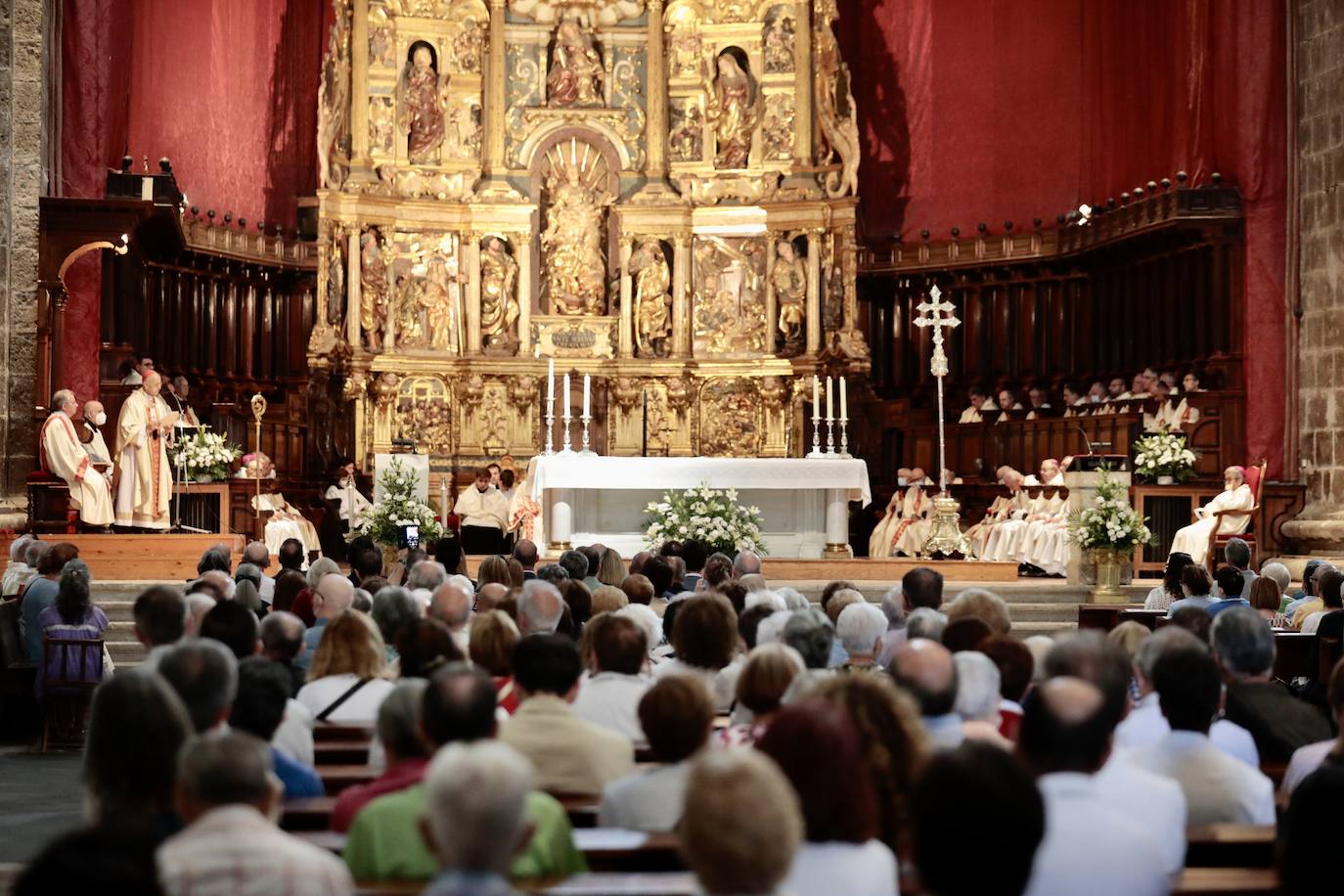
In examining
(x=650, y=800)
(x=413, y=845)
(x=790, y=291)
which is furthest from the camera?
(x=790, y=291)

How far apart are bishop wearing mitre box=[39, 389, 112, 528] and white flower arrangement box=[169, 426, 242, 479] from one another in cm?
218

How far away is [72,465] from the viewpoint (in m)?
13.9

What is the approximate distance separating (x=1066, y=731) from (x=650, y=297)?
16631mm

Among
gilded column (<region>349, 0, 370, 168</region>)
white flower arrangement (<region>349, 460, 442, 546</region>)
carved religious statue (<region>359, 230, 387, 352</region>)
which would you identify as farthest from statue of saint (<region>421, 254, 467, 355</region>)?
white flower arrangement (<region>349, 460, 442, 546</region>)

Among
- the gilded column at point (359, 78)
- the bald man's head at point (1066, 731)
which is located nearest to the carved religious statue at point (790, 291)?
the gilded column at point (359, 78)

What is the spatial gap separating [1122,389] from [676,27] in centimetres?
674

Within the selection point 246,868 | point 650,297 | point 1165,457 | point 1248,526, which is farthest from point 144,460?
point 246,868

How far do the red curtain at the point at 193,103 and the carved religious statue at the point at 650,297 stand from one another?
14.3ft

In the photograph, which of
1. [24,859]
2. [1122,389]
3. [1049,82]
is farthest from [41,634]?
[1049,82]

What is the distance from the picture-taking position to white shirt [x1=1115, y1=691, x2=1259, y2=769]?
17.0 ft

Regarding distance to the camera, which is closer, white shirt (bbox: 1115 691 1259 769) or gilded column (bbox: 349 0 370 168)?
white shirt (bbox: 1115 691 1259 769)

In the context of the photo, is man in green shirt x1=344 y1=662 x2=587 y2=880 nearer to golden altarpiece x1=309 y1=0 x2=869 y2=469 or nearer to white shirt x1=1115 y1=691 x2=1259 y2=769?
white shirt x1=1115 y1=691 x2=1259 y2=769

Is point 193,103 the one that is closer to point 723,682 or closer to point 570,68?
point 570,68

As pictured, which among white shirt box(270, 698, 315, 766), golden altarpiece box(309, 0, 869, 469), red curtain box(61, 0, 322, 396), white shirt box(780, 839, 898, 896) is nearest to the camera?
white shirt box(780, 839, 898, 896)
